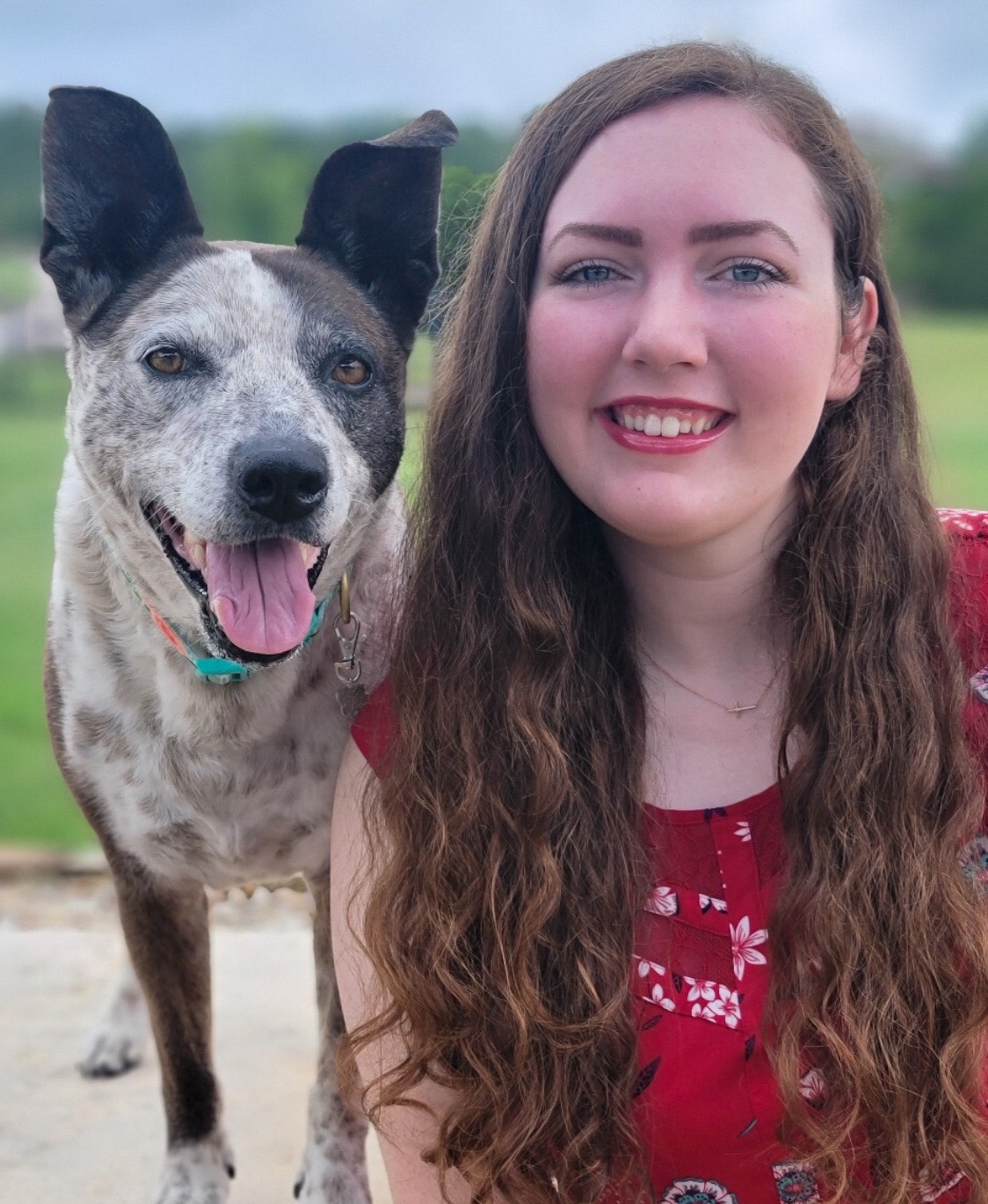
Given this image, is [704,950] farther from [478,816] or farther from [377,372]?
[377,372]

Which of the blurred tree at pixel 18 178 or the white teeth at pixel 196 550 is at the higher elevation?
the blurred tree at pixel 18 178

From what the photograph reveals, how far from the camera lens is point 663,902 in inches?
62.1

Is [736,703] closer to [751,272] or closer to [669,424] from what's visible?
[669,424]

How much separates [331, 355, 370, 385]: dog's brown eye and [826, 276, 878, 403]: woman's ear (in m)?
0.71

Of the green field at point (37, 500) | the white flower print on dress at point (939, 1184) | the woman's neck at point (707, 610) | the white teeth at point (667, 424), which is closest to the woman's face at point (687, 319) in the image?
the white teeth at point (667, 424)

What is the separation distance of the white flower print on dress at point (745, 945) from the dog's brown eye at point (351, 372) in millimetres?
967

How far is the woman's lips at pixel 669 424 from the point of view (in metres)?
1.47

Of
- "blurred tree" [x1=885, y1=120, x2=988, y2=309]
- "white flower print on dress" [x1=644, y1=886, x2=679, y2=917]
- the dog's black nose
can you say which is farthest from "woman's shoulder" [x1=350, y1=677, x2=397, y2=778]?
"blurred tree" [x1=885, y1=120, x2=988, y2=309]

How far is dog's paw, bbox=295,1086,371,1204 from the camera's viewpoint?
7.19ft

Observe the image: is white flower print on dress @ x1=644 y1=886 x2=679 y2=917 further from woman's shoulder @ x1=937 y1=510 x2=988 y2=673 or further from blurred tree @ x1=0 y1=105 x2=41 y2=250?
blurred tree @ x1=0 y1=105 x2=41 y2=250

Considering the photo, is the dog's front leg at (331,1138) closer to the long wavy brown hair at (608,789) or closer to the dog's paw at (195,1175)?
the dog's paw at (195,1175)

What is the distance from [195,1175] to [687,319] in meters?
1.69

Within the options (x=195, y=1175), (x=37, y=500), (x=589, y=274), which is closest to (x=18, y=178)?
(x=37, y=500)

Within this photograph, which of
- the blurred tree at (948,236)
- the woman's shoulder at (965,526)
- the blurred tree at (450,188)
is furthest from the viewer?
the blurred tree at (948,236)
